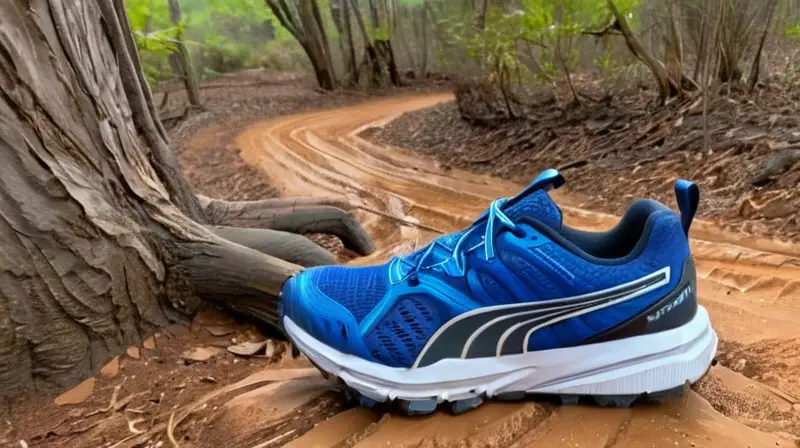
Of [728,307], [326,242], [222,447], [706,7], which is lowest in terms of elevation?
[326,242]

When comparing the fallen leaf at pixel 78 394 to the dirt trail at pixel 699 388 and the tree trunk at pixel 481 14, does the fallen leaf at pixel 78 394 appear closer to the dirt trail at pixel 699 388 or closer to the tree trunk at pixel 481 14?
the dirt trail at pixel 699 388

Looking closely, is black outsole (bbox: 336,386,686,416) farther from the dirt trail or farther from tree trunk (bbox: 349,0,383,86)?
tree trunk (bbox: 349,0,383,86)

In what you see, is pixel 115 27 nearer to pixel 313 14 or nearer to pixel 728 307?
pixel 728 307

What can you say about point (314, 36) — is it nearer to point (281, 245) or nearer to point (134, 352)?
point (281, 245)

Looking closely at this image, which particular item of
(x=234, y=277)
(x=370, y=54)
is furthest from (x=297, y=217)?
(x=370, y=54)

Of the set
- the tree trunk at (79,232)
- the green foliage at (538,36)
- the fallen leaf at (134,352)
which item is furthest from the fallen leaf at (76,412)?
the green foliage at (538,36)

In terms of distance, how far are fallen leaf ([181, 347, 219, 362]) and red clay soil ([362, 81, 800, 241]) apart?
3311mm

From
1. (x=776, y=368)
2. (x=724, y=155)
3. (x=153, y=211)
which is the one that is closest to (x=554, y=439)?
(x=776, y=368)

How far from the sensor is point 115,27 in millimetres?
2871

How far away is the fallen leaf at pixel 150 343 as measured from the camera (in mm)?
2266

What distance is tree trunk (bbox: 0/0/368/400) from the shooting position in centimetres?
194

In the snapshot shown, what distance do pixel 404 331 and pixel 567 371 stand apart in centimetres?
43

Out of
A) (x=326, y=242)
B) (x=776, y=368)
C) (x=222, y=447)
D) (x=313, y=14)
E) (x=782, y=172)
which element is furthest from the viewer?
(x=313, y=14)

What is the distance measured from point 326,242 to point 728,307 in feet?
10.5
